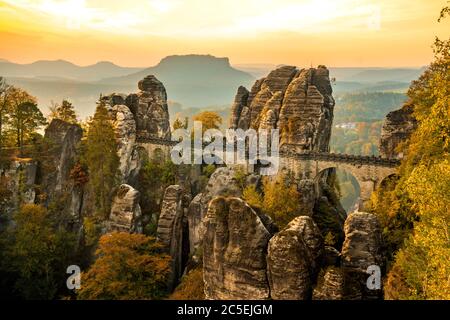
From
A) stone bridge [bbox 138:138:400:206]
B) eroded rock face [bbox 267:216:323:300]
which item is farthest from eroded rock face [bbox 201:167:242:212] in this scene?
eroded rock face [bbox 267:216:323:300]

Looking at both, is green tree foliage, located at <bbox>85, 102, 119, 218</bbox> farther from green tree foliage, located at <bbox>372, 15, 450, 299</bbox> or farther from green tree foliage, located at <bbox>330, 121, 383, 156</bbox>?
green tree foliage, located at <bbox>330, 121, 383, 156</bbox>

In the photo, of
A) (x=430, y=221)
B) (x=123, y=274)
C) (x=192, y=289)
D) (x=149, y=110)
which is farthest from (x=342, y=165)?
(x=430, y=221)

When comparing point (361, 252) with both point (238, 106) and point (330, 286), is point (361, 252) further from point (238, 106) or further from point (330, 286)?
point (238, 106)

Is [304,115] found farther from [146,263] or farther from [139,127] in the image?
[146,263]

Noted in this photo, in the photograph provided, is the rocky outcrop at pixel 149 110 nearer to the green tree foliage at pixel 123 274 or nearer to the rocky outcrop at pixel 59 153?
the rocky outcrop at pixel 59 153

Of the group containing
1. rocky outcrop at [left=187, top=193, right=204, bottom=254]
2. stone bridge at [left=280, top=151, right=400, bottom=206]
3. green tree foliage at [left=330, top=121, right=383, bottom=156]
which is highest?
stone bridge at [left=280, top=151, right=400, bottom=206]

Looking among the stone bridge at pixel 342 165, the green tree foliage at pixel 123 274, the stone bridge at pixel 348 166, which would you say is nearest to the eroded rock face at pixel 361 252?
the green tree foliage at pixel 123 274
